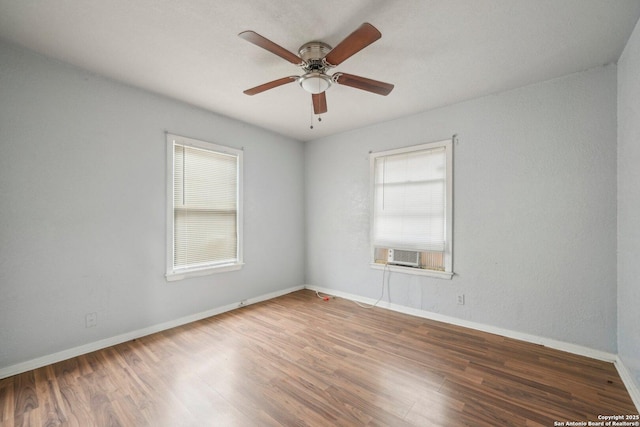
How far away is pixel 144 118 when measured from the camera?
2.93 metres

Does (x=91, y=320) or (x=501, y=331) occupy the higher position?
(x=91, y=320)

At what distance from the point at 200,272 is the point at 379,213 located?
2.54 meters

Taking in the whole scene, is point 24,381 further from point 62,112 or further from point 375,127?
point 375,127

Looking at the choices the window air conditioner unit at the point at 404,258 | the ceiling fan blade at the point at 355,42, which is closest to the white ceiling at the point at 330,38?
the ceiling fan blade at the point at 355,42

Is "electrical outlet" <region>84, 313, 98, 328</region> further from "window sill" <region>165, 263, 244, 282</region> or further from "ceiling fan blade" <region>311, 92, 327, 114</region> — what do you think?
"ceiling fan blade" <region>311, 92, 327, 114</region>

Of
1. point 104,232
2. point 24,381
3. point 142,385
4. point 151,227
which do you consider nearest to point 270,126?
point 151,227

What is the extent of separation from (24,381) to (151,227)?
1.51 m

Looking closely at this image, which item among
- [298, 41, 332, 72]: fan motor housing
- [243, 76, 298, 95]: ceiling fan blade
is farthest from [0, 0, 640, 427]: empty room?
[243, 76, 298, 95]: ceiling fan blade

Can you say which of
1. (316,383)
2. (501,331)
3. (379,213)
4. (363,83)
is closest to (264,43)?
(363,83)

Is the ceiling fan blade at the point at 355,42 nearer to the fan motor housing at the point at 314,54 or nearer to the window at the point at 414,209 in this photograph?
the fan motor housing at the point at 314,54

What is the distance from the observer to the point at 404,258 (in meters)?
3.64

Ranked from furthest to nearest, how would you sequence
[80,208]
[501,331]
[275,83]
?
[501,331], [80,208], [275,83]

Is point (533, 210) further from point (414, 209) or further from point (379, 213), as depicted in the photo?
point (379, 213)

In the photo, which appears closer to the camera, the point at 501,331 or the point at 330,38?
the point at 330,38
